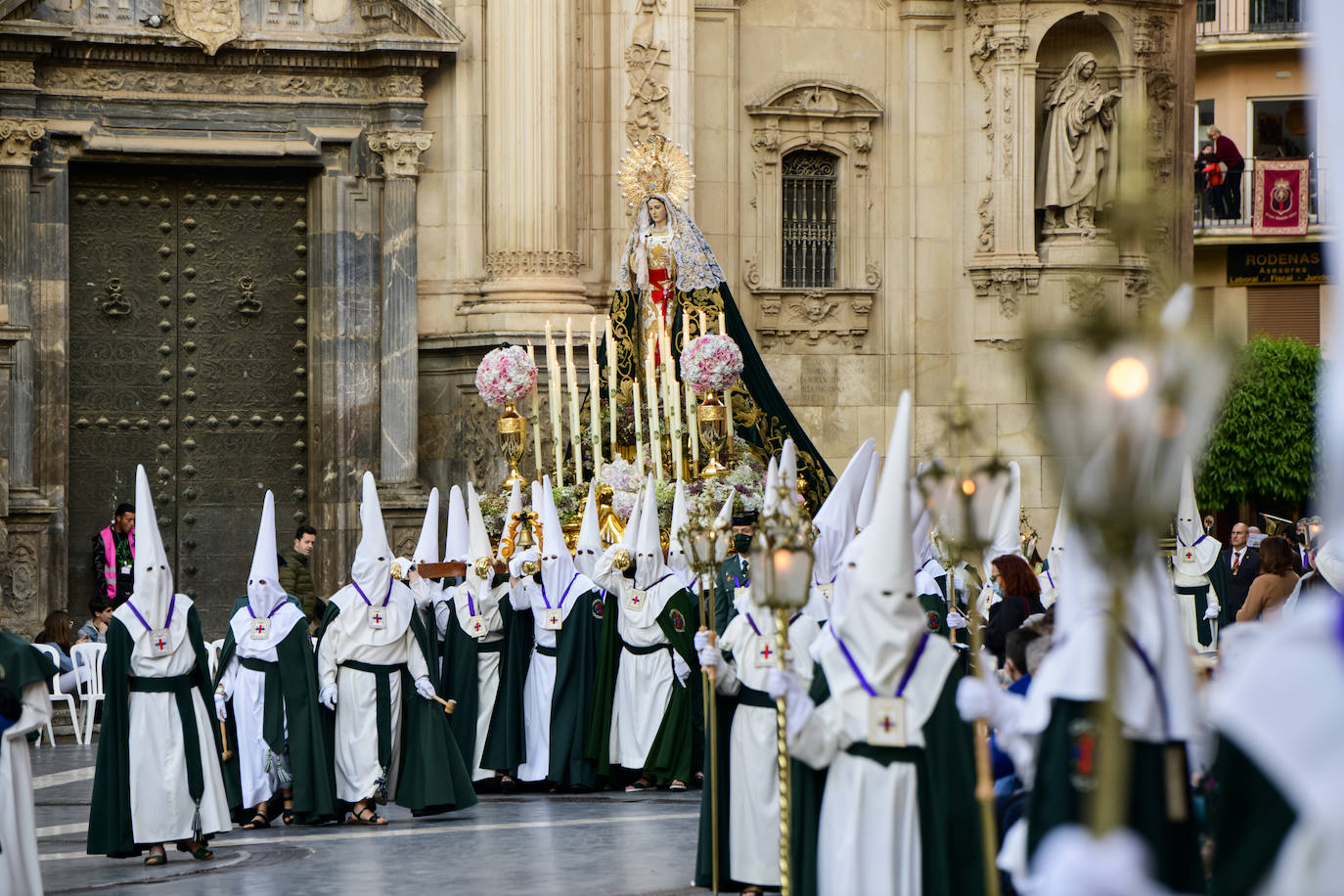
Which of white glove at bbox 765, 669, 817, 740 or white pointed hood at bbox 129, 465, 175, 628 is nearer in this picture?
white glove at bbox 765, 669, 817, 740

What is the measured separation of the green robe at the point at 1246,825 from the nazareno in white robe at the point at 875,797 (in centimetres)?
→ 253

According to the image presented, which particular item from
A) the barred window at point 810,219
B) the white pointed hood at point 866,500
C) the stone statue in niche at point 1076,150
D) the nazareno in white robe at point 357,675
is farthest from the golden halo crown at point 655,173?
the white pointed hood at point 866,500

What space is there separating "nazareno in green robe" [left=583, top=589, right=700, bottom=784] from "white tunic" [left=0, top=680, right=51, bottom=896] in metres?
5.58

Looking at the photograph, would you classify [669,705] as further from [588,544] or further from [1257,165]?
[1257,165]

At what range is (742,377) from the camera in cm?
1773

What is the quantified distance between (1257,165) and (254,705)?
79.6ft

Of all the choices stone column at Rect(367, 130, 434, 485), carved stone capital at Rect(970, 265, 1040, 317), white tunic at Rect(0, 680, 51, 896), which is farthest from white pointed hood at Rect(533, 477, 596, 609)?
carved stone capital at Rect(970, 265, 1040, 317)

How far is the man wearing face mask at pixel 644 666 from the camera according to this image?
45.3 feet

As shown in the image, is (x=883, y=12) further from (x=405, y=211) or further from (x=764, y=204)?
(x=405, y=211)

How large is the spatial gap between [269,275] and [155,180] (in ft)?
4.50

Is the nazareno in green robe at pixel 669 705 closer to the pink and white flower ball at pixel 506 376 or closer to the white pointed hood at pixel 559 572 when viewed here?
the white pointed hood at pixel 559 572

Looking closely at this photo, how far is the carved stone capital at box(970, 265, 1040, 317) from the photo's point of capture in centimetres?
2100

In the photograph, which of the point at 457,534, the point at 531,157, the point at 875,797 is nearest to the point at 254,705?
the point at 457,534

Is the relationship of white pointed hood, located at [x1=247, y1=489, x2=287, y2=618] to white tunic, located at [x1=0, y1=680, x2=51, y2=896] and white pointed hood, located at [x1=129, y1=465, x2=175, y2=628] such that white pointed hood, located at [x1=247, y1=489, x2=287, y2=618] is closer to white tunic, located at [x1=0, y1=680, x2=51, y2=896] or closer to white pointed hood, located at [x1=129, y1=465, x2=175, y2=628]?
white pointed hood, located at [x1=129, y1=465, x2=175, y2=628]
